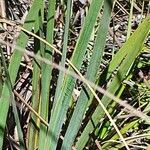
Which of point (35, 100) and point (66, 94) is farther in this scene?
point (35, 100)

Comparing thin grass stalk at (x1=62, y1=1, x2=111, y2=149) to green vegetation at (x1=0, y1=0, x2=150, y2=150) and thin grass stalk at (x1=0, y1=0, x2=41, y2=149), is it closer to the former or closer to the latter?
green vegetation at (x1=0, y1=0, x2=150, y2=150)

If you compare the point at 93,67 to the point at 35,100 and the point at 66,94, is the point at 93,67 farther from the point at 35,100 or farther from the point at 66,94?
the point at 35,100

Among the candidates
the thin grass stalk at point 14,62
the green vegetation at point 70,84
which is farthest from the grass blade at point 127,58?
the thin grass stalk at point 14,62

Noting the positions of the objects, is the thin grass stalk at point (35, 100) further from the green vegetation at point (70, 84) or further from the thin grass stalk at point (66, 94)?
the thin grass stalk at point (66, 94)

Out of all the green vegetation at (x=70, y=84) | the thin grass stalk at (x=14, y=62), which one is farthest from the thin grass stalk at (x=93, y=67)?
the thin grass stalk at (x=14, y=62)

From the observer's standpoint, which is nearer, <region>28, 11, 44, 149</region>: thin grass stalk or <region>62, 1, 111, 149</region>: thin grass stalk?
<region>62, 1, 111, 149</region>: thin grass stalk

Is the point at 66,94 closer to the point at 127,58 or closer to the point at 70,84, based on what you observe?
the point at 70,84

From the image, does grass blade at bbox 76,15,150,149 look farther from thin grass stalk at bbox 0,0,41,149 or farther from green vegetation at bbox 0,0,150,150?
thin grass stalk at bbox 0,0,41,149

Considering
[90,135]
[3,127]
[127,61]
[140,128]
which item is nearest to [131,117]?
[140,128]

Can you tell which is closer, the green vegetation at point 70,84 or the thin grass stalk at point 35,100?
the green vegetation at point 70,84

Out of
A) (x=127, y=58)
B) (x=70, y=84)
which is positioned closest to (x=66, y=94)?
(x=70, y=84)

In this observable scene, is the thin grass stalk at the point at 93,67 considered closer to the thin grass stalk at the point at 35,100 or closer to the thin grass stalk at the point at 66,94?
the thin grass stalk at the point at 66,94

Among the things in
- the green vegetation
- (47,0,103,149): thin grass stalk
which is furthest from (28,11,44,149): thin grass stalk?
(47,0,103,149): thin grass stalk
